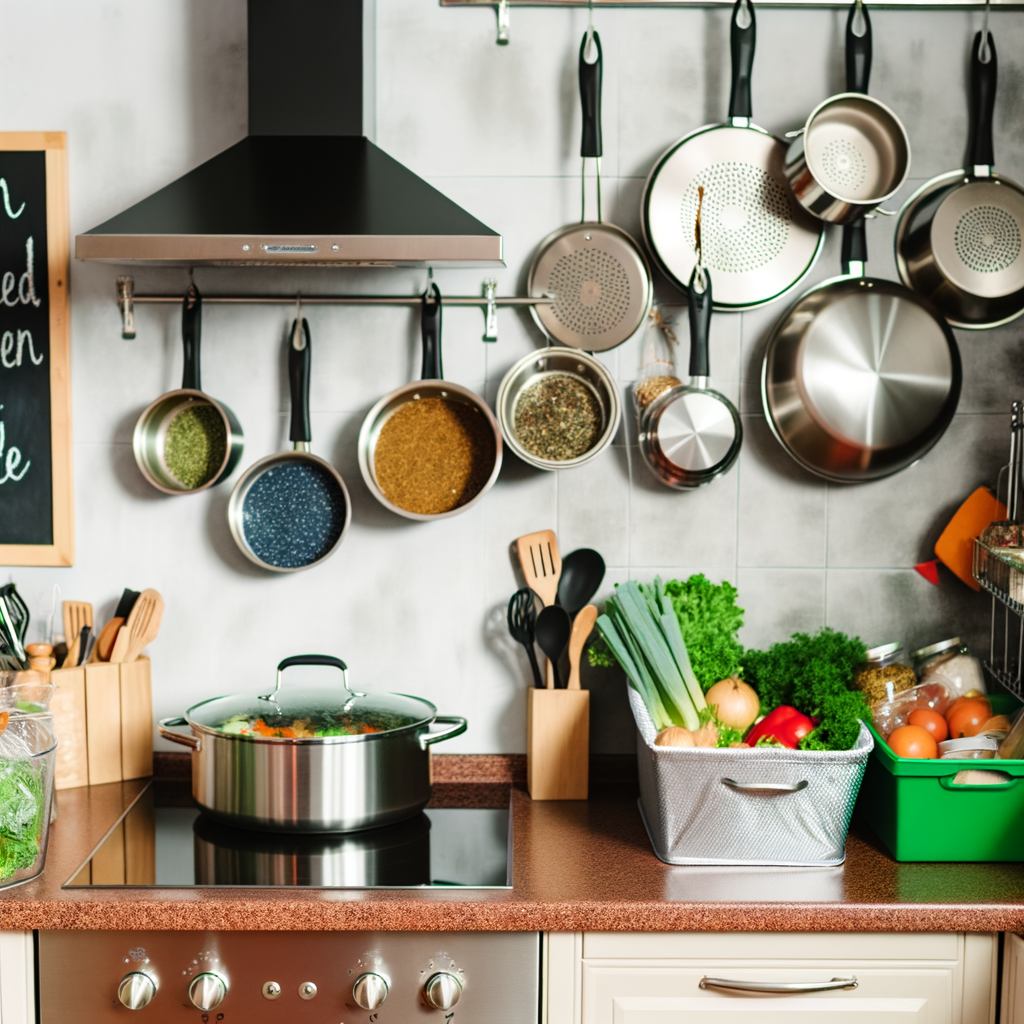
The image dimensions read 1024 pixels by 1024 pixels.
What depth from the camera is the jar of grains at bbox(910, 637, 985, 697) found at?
1.85 m

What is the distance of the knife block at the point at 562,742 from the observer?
6.16 feet

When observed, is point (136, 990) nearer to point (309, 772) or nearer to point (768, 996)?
point (309, 772)

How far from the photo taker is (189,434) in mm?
1960

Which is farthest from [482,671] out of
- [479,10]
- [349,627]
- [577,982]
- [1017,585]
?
[479,10]

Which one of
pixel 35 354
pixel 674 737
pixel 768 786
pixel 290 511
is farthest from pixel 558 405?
pixel 35 354

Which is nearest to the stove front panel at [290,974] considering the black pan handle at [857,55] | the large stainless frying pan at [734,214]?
the large stainless frying pan at [734,214]

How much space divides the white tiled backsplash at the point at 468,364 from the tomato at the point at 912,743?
365 millimetres

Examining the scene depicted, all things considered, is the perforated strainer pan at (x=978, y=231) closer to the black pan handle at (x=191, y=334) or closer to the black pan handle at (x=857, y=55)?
the black pan handle at (x=857, y=55)

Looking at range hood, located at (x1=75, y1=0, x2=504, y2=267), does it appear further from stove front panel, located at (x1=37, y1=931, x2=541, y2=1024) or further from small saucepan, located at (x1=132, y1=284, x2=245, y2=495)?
stove front panel, located at (x1=37, y1=931, x2=541, y2=1024)

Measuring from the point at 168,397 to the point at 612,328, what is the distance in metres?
0.83

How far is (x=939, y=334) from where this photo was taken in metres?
1.90

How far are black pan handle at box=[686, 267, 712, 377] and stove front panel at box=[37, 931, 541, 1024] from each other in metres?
0.98

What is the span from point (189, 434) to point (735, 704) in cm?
111

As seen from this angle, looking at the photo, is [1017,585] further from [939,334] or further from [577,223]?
[577,223]
